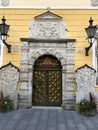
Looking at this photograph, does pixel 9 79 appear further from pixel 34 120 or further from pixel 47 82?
pixel 34 120

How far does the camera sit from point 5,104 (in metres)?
7.13

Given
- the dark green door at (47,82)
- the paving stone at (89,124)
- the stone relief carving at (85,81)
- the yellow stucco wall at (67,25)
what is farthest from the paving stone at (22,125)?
the yellow stucco wall at (67,25)

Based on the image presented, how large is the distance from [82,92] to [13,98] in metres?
2.73

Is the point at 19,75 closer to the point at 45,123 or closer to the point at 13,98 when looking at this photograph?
the point at 13,98

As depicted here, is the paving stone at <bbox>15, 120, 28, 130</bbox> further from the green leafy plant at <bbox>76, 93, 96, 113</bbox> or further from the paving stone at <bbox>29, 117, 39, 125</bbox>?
the green leafy plant at <bbox>76, 93, 96, 113</bbox>

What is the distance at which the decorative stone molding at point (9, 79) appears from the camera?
25.8 ft

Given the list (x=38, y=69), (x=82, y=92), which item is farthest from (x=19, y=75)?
(x=82, y=92)

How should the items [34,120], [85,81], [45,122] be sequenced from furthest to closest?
[85,81] → [34,120] → [45,122]

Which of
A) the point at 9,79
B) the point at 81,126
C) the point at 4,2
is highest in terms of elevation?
the point at 4,2

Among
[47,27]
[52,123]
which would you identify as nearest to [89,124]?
[52,123]

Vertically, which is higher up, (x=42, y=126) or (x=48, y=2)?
(x=48, y=2)

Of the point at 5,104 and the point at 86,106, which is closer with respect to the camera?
the point at 86,106

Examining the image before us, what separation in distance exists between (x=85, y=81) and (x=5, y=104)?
3205 millimetres

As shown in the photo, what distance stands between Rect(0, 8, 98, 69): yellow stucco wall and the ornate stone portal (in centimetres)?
21
